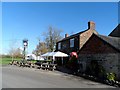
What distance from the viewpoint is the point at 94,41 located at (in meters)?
25.0

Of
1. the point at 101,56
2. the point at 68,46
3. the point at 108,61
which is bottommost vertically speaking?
the point at 108,61

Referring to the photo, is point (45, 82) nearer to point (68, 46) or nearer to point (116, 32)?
point (68, 46)

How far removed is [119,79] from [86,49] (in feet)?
24.3

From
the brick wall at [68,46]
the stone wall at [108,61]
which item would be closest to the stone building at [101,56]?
the stone wall at [108,61]

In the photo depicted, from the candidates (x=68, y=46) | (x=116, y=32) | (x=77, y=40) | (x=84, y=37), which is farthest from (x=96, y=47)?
(x=68, y=46)

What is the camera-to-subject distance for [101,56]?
2344 centimetres

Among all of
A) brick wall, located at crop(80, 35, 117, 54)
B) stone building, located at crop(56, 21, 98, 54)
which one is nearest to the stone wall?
brick wall, located at crop(80, 35, 117, 54)

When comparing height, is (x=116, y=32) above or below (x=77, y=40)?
above

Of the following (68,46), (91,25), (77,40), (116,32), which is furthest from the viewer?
(68,46)

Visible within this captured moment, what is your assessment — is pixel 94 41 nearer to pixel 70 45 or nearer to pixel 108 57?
pixel 108 57

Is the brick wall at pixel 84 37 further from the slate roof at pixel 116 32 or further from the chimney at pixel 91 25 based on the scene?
the slate roof at pixel 116 32

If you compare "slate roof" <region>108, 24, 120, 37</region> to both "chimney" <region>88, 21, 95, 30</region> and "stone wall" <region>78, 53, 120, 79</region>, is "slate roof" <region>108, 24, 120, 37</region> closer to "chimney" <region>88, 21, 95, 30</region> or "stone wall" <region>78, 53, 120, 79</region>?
"chimney" <region>88, 21, 95, 30</region>

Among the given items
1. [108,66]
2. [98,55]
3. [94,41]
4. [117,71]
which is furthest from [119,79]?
[94,41]

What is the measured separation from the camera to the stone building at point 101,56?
21280 millimetres
